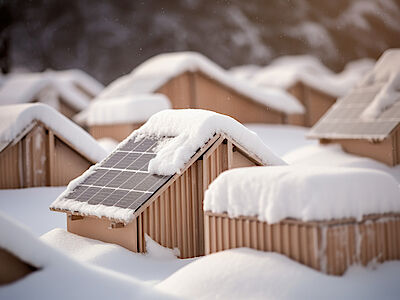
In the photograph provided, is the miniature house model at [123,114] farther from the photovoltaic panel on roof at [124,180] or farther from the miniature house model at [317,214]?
the miniature house model at [317,214]

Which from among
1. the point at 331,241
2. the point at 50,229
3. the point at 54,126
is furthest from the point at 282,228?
the point at 54,126

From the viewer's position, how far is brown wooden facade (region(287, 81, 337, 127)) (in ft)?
116

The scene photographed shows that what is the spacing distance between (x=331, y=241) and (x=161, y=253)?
14.3ft

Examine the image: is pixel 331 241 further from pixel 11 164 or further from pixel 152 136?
pixel 11 164

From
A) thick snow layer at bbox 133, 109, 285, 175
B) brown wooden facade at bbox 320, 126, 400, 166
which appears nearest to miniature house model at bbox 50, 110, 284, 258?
thick snow layer at bbox 133, 109, 285, 175

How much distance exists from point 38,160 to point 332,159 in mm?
10145

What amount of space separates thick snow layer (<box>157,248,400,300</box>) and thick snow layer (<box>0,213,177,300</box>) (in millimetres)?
1097

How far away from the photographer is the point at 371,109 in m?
20.6

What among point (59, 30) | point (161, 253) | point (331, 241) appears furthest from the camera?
point (59, 30)

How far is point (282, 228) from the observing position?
9.17m

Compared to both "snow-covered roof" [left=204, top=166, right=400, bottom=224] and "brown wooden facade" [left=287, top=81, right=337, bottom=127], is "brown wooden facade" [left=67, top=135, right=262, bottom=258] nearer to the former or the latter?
"snow-covered roof" [left=204, top=166, right=400, bottom=224]

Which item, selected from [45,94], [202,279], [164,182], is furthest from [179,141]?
[45,94]

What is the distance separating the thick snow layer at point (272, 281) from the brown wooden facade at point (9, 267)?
7.69ft

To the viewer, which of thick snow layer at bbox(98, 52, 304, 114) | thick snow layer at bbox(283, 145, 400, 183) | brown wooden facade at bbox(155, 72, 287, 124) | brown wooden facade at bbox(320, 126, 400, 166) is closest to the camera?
brown wooden facade at bbox(320, 126, 400, 166)
